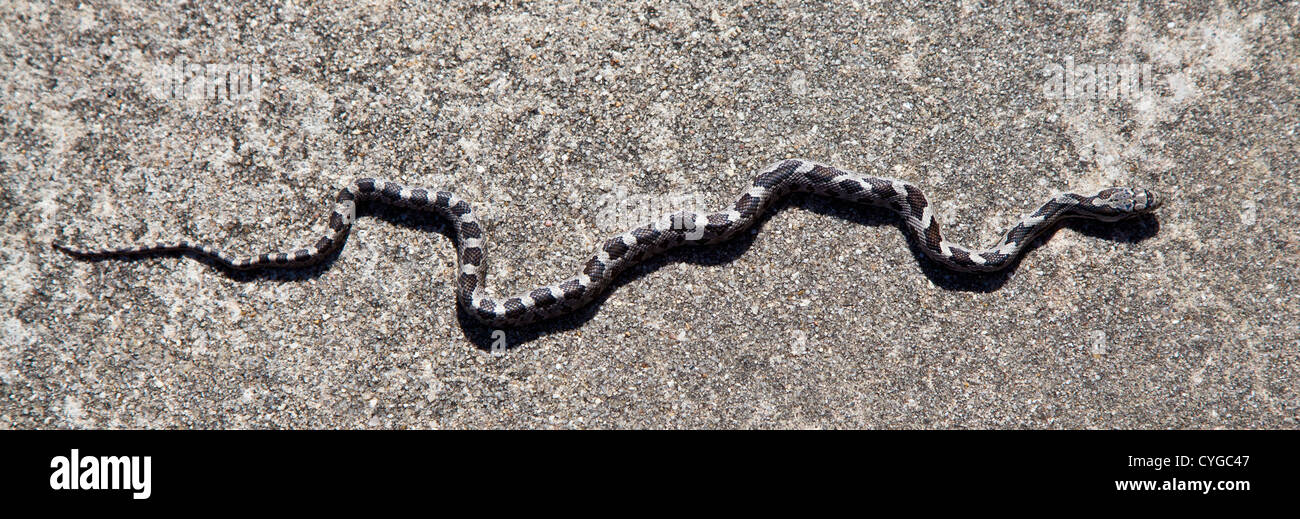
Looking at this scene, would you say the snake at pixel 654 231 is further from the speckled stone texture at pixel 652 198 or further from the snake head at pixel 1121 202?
the speckled stone texture at pixel 652 198

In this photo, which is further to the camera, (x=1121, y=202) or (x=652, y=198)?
(x=652, y=198)

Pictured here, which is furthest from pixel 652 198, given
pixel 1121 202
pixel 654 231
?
pixel 1121 202

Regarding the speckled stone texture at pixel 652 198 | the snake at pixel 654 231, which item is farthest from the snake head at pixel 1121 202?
the speckled stone texture at pixel 652 198

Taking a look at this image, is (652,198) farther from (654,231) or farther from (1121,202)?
(1121,202)

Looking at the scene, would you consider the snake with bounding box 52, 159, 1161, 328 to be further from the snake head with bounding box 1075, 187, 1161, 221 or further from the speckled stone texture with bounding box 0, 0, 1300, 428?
the speckled stone texture with bounding box 0, 0, 1300, 428

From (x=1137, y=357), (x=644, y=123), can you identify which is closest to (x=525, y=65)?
(x=644, y=123)

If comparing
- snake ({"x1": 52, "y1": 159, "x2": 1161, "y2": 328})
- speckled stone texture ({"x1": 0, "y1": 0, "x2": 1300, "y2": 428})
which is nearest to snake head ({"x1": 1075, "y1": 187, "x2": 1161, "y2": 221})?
snake ({"x1": 52, "y1": 159, "x2": 1161, "y2": 328})
